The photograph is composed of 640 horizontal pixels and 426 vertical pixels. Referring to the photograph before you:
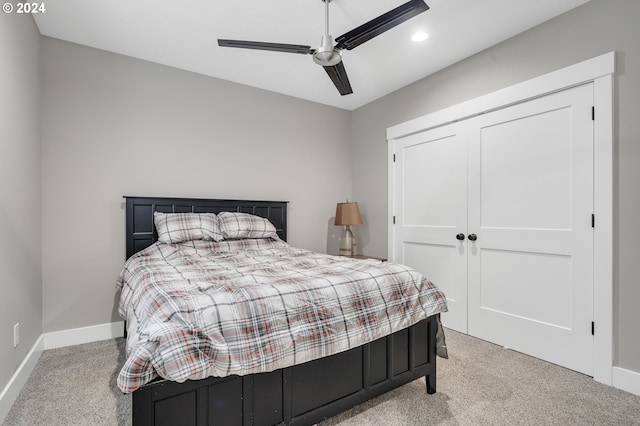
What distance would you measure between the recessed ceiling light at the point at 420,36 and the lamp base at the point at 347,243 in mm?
2204

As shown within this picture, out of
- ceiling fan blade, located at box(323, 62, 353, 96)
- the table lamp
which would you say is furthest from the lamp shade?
ceiling fan blade, located at box(323, 62, 353, 96)

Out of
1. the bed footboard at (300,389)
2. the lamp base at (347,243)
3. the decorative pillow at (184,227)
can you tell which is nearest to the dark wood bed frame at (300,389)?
the bed footboard at (300,389)

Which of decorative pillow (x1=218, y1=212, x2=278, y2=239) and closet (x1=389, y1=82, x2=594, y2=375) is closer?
closet (x1=389, y1=82, x2=594, y2=375)

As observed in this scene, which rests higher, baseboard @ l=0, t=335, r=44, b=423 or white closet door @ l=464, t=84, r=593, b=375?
white closet door @ l=464, t=84, r=593, b=375

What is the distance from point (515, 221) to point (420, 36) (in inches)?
69.3

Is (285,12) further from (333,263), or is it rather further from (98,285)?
(98,285)

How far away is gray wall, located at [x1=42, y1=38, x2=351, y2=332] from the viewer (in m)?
2.76

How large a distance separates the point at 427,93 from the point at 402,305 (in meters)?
2.49

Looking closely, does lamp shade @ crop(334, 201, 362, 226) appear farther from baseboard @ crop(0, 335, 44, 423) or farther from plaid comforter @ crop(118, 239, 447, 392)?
baseboard @ crop(0, 335, 44, 423)

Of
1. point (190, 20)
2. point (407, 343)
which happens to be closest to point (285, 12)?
point (190, 20)

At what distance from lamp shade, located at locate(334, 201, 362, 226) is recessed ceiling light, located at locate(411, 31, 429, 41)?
191 centimetres

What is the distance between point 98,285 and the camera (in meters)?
2.90

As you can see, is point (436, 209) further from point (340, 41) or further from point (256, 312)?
point (256, 312)

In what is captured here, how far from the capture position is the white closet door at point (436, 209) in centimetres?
314
